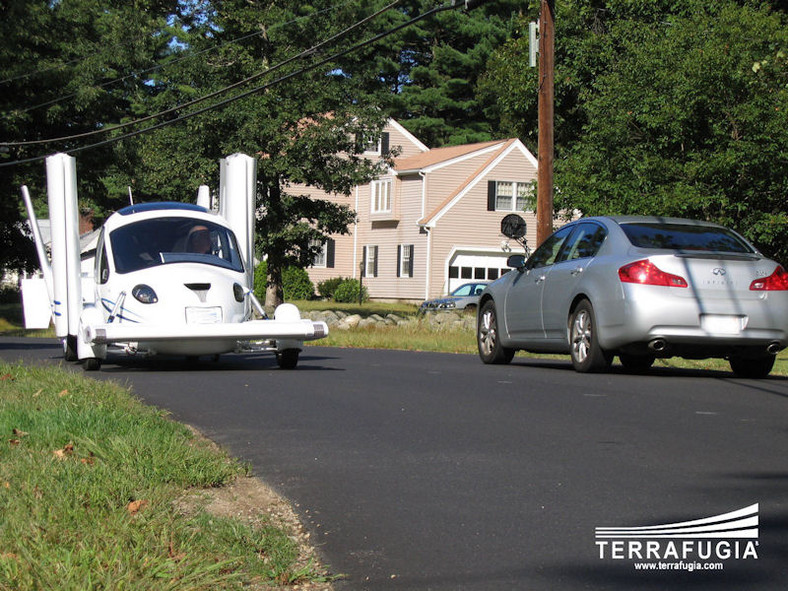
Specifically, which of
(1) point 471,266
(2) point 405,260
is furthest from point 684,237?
(2) point 405,260

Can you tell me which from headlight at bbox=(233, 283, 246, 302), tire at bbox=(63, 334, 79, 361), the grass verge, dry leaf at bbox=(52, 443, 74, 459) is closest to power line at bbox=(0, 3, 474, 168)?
headlight at bbox=(233, 283, 246, 302)

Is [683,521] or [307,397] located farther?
[307,397]

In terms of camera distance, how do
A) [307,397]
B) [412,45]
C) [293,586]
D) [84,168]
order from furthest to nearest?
[412,45], [84,168], [307,397], [293,586]

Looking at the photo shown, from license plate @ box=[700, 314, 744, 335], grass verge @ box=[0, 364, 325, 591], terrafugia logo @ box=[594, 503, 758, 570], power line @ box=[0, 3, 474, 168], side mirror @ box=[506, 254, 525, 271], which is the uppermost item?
power line @ box=[0, 3, 474, 168]

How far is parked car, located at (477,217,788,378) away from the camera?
1224cm

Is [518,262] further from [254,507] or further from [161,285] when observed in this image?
[254,507]

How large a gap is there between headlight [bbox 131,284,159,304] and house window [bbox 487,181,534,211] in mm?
38168

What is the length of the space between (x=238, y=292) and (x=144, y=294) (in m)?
1.17

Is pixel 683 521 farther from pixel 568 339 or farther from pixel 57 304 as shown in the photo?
pixel 57 304

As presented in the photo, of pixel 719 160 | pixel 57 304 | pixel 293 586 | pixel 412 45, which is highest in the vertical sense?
pixel 412 45

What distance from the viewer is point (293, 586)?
4570 millimetres

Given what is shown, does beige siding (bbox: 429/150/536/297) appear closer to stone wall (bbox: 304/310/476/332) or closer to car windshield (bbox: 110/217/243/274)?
stone wall (bbox: 304/310/476/332)

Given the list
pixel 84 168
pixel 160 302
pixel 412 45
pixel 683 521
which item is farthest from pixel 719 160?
pixel 412 45

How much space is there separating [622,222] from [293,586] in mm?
9466
